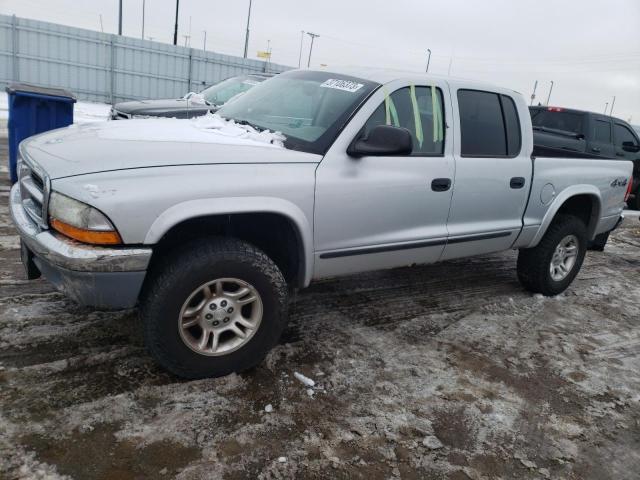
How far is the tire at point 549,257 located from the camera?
476 cm

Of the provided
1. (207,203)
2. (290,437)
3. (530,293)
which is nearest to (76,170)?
(207,203)

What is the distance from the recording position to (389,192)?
336 centimetres

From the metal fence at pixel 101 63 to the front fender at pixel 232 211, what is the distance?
56.8ft

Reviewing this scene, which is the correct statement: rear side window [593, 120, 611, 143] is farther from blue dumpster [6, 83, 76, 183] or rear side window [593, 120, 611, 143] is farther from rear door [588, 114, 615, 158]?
blue dumpster [6, 83, 76, 183]

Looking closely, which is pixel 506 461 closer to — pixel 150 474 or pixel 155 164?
pixel 150 474

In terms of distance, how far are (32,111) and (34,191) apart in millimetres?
4102

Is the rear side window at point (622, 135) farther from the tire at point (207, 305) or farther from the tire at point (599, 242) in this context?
the tire at point (207, 305)

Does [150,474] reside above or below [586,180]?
below

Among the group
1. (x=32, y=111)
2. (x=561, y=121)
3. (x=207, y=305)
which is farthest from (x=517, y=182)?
(x=561, y=121)

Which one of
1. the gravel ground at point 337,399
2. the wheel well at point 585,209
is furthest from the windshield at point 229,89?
the wheel well at point 585,209

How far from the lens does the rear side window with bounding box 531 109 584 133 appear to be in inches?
384

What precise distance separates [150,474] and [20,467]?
1.75ft

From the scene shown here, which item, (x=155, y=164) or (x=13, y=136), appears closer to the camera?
(x=155, y=164)

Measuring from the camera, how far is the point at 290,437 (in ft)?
8.57
